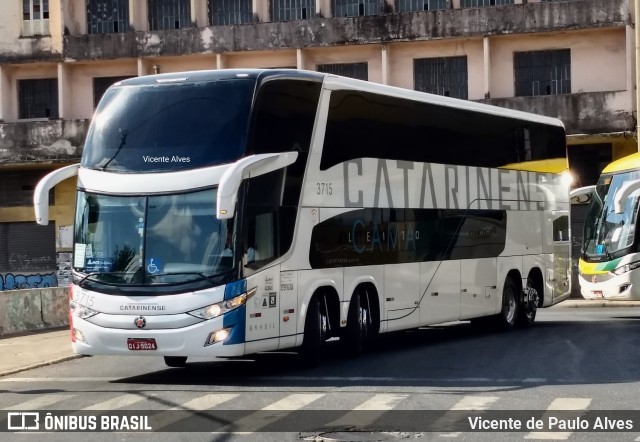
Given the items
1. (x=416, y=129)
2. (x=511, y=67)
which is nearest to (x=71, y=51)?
(x=511, y=67)

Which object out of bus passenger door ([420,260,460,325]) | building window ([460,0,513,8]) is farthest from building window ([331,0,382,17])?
bus passenger door ([420,260,460,325])

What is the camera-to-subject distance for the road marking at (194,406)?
13.1 metres

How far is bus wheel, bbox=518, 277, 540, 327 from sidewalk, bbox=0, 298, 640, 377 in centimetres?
877

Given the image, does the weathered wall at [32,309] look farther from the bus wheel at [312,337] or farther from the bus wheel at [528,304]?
the bus wheel at [528,304]

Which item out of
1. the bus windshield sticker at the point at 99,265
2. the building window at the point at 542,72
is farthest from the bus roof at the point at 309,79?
the building window at the point at 542,72

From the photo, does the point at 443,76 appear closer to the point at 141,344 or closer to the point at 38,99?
the point at 38,99

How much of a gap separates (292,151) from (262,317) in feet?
7.62

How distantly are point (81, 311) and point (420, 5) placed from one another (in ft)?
89.8

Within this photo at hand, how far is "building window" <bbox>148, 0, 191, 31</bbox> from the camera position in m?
44.8

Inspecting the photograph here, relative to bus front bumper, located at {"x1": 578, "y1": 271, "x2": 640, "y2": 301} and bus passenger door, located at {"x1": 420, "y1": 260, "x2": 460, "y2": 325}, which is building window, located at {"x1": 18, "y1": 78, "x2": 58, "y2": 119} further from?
bus passenger door, located at {"x1": 420, "y1": 260, "x2": 460, "y2": 325}

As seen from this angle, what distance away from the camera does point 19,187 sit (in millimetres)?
46156

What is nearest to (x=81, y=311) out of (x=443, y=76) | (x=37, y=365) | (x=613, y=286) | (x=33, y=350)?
(x=37, y=365)

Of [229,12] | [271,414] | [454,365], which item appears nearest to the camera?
[271,414]

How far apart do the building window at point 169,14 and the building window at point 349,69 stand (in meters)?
5.08
